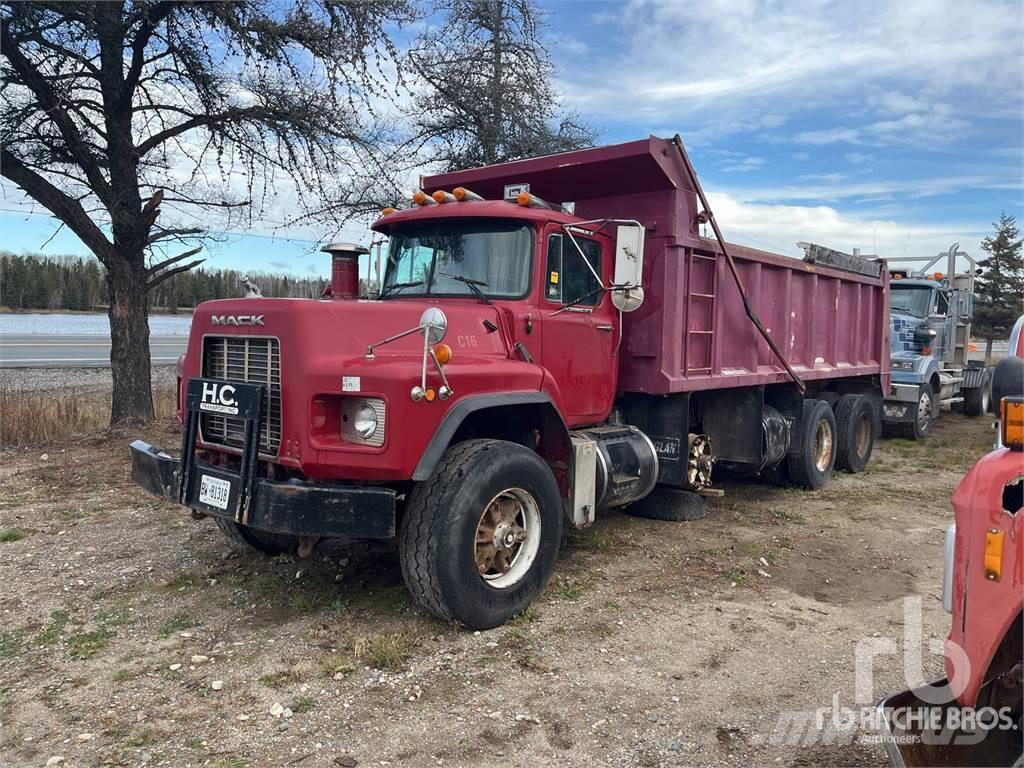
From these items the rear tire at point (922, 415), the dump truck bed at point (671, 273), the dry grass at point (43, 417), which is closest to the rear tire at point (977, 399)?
the rear tire at point (922, 415)

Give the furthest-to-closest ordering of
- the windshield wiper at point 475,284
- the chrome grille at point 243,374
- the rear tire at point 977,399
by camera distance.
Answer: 1. the rear tire at point 977,399
2. the windshield wiper at point 475,284
3. the chrome grille at point 243,374

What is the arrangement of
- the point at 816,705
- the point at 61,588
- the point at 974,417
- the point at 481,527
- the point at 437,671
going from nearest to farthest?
the point at 816,705 < the point at 437,671 < the point at 481,527 < the point at 61,588 < the point at 974,417

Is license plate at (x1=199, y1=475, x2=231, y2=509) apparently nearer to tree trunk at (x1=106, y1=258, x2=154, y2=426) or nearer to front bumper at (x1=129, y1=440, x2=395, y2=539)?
front bumper at (x1=129, y1=440, x2=395, y2=539)

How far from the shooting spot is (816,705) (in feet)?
12.1

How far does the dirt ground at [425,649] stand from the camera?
11.0 feet

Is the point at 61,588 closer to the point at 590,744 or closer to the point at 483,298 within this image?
the point at 483,298

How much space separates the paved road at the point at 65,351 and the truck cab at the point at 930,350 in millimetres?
18542

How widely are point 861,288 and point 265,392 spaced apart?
8221 millimetres

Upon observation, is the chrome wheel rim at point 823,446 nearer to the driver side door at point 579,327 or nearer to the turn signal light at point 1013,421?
the driver side door at point 579,327

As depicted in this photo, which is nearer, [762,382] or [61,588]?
[61,588]

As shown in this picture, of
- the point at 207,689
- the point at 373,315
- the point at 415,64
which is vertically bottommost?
the point at 207,689

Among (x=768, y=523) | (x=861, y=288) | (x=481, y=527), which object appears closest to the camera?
(x=481, y=527)

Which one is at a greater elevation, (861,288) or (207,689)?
(861,288)

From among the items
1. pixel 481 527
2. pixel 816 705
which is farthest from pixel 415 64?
pixel 816 705
